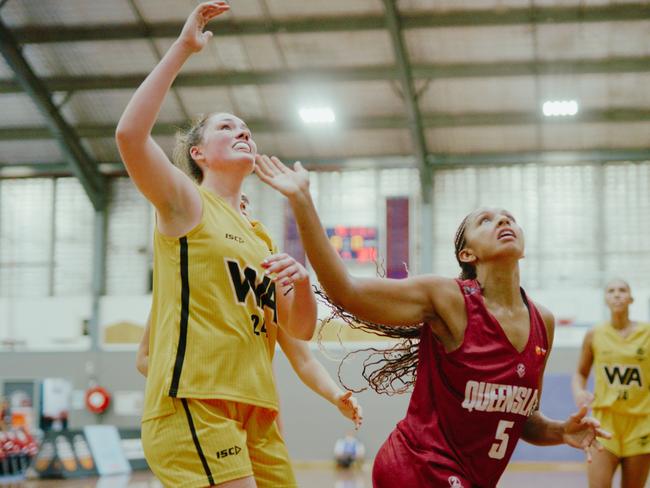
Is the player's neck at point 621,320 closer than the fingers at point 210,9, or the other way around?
the fingers at point 210,9

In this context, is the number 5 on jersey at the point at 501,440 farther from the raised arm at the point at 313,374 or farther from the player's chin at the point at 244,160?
the player's chin at the point at 244,160

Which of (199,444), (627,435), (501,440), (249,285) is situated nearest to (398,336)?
(501,440)

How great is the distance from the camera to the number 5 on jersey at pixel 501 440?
9.81 feet

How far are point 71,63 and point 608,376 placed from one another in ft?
37.7

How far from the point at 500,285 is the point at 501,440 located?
54cm

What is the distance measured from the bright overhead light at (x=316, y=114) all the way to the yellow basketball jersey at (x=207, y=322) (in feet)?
40.7

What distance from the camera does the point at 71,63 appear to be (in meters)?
15.2

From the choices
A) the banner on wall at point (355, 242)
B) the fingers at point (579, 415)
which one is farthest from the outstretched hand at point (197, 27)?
the banner on wall at point (355, 242)

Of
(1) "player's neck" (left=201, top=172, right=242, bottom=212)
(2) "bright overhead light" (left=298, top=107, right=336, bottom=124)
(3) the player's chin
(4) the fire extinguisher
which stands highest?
(2) "bright overhead light" (left=298, top=107, right=336, bottom=124)

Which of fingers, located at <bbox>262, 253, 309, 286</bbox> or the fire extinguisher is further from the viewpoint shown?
the fire extinguisher

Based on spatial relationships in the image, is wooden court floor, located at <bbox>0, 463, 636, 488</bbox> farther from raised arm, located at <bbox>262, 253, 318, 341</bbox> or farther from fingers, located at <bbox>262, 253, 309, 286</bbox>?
fingers, located at <bbox>262, 253, 309, 286</bbox>

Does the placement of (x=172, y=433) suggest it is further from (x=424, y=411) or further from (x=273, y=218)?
(x=273, y=218)

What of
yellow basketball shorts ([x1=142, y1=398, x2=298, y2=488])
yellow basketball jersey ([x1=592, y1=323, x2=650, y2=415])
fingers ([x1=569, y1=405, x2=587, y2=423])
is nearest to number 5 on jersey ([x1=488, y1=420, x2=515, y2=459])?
fingers ([x1=569, y1=405, x2=587, y2=423])

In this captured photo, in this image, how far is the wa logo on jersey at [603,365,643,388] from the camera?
666 cm
